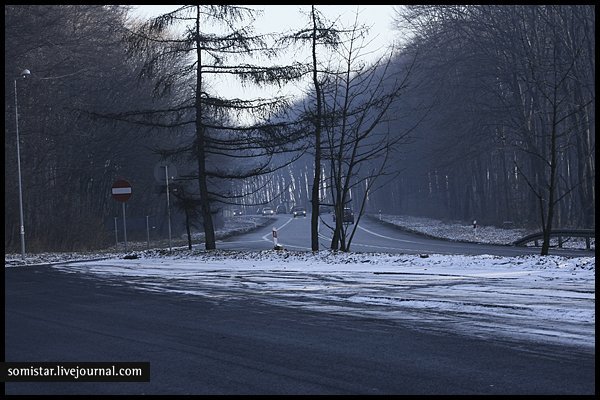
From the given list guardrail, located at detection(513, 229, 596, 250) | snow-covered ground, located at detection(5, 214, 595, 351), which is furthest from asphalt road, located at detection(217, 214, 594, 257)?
snow-covered ground, located at detection(5, 214, 595, 351)

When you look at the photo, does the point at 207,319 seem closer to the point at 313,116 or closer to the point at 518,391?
the point at 518,391

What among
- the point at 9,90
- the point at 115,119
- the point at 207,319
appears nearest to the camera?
the point at 207,319

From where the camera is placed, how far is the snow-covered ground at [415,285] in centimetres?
1114

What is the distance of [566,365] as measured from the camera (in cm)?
832

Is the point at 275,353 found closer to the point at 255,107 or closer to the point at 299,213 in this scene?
the point at 255,107

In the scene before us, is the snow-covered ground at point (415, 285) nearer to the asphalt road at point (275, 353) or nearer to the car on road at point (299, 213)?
the asphalt road at point (275, 353)

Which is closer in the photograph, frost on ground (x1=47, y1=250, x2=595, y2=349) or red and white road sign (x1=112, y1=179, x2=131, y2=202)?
frost on ground (x1=47, y1=250, x2=595, y2=349)

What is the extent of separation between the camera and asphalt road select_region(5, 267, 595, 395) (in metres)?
7.66

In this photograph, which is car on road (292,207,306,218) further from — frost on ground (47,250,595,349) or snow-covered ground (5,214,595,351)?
frost on ground (47,250,595,349)

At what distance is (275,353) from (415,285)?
704 cm

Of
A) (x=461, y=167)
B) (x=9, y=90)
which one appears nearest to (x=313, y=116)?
(x=9, y=90)

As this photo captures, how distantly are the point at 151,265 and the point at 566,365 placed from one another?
18.7 m

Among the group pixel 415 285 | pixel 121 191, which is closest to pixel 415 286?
pixel 415 285

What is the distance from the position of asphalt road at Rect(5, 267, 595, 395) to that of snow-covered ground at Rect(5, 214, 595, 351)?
2.76 ft
